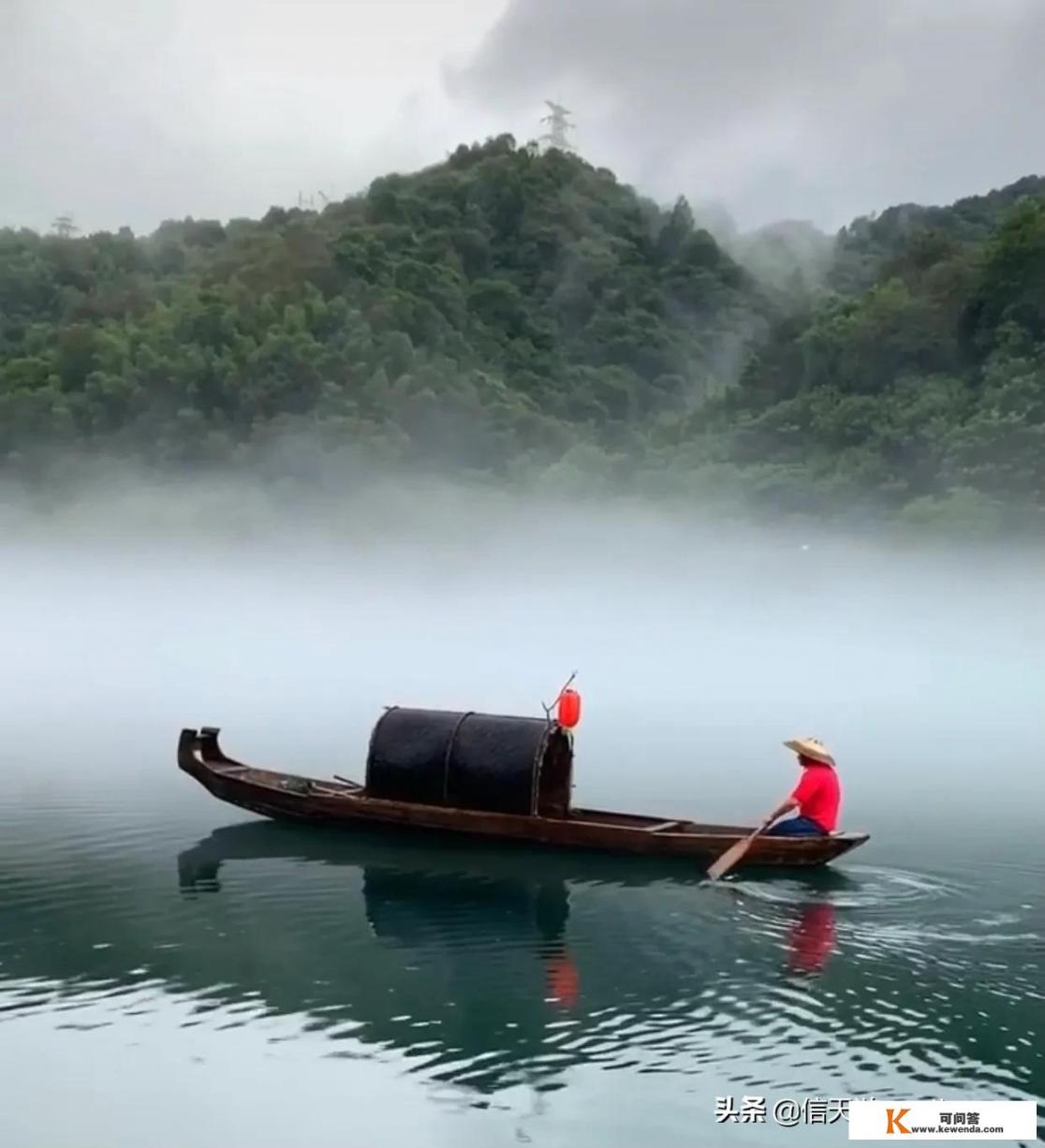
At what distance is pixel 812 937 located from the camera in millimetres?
15711

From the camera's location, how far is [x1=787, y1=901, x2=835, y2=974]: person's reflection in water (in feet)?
48.8

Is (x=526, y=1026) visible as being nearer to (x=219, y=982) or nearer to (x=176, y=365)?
(x=219, y=982)

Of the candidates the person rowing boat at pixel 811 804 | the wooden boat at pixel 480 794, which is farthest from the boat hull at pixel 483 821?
the person rowing boat at pixel 811 804

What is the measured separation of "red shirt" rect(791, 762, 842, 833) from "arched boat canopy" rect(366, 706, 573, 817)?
3274 millimetres

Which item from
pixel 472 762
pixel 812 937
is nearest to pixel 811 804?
pixel 812 937

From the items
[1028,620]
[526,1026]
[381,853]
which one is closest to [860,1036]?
[526,1026]

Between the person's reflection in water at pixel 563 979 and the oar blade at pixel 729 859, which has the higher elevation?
the oar blade at pixel 729 859

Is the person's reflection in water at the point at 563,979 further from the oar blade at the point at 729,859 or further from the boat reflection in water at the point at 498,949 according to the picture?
the oar blade at the point at 729,859

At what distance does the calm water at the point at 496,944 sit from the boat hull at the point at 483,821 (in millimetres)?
336

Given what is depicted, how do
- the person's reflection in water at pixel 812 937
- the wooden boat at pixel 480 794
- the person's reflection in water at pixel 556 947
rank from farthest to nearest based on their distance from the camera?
1. the wooden boat at pixel 480 794
2. the person's reflection in water at pixel 812 937
3. the person's reflection in water at pixel 556 947

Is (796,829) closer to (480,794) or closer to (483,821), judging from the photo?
(483,821)

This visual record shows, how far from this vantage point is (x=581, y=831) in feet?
62.4

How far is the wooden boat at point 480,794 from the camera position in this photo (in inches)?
745

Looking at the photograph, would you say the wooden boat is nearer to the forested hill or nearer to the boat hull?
the boat hull
